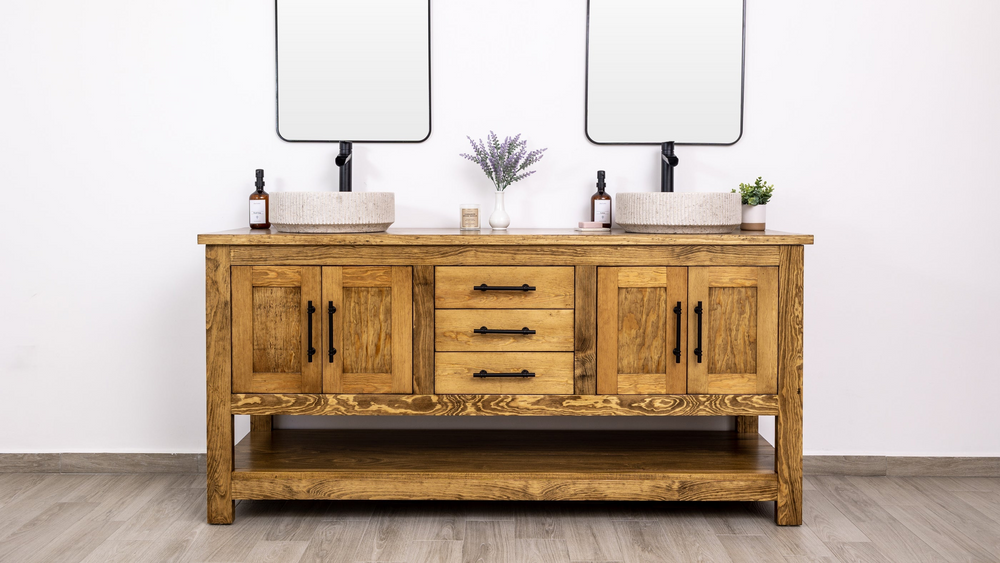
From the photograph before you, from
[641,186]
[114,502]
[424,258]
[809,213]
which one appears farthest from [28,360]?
[809,213]

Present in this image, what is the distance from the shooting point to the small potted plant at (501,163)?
2.33 metres

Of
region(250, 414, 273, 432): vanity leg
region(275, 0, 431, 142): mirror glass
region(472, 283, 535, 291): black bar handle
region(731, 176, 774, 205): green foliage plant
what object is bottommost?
region(250, 414, 273, 432): vanity leg

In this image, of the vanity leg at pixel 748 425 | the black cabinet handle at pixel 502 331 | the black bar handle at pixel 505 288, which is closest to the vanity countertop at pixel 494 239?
the black bar handle at pixel 505 288

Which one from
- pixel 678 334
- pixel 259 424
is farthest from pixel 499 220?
pixel 259 424

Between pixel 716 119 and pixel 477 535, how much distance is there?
5.01ft

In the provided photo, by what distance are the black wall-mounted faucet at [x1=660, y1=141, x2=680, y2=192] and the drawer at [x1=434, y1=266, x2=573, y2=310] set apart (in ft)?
1.88

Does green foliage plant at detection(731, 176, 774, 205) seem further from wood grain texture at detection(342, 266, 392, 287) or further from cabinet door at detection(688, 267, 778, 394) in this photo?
wood grain texture at detection(342, 266, 392, 287)

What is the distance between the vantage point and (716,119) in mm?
2463

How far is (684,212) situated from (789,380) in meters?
0.54

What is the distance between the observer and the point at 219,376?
202 centimetres

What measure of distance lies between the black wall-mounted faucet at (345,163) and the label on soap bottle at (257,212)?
249 mm

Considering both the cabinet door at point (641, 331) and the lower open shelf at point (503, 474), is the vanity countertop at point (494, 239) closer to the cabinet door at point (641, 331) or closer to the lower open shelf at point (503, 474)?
the cabinet door at point (641, 331)

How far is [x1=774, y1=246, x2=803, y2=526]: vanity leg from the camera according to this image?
1996 millimetres

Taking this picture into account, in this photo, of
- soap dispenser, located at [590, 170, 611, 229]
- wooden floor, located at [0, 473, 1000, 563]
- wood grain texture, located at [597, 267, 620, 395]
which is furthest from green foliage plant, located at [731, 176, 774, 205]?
wooden floor, located at [0, 473, 1000, 563]
